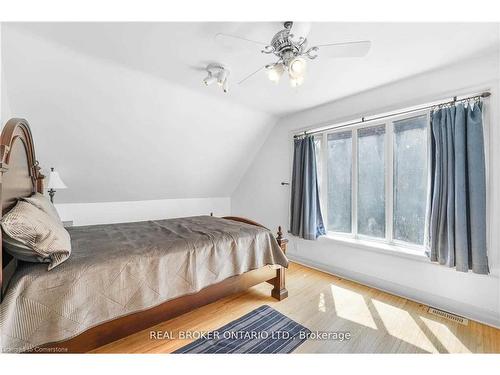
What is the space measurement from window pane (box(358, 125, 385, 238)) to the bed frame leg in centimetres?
129

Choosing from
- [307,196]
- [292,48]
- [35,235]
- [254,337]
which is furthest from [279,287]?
[292,48]

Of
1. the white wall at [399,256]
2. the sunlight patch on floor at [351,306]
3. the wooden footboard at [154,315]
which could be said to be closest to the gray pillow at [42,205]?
the wooden footboard at [154,315]

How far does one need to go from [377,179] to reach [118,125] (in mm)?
3185

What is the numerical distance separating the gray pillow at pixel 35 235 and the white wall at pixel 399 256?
2783 mm

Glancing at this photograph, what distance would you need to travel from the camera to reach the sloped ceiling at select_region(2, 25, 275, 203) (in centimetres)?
188

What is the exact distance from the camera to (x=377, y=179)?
263cm

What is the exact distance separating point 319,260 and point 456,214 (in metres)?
1.64

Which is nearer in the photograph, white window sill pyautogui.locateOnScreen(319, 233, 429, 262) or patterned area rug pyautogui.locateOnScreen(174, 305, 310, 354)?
patterned area rug pyautogui.locateOnScreen(174, 305, 310, 354)

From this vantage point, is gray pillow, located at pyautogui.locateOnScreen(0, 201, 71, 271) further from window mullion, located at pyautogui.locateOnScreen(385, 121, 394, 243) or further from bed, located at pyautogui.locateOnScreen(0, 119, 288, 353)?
window mullion, located at pyautogui.locateOnScreen(385, 121, 394, 243)

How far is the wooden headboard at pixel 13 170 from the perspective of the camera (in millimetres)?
1062

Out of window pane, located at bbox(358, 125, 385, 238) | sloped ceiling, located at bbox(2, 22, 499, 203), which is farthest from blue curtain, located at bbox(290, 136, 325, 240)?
sloped ceiling, located at bbox(2, 22, 499, 203)

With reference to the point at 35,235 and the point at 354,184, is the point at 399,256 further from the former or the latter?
the point at 35,235
